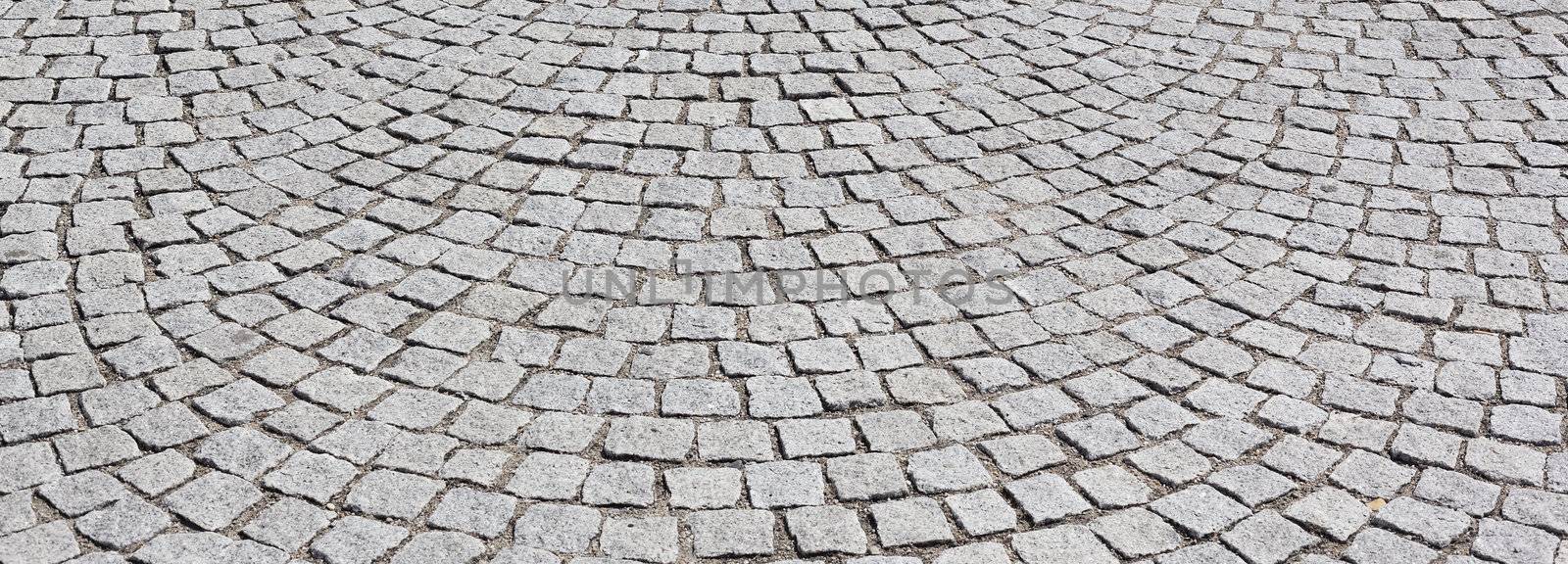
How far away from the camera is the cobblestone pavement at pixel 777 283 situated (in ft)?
12.6

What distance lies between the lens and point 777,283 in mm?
4824

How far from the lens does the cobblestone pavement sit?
12.6ft

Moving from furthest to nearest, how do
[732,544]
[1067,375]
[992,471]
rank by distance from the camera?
[1067,375] → [992,471] → [732,544]

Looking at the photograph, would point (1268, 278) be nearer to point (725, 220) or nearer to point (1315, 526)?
point (1315, 526)

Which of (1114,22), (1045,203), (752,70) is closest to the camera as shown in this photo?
(1045,203)

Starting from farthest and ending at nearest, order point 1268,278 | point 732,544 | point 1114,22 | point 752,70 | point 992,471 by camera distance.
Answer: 1. point 1114,22
2. point 752,70
3. point 1268,278
4. point 992,471
5. point 732,544

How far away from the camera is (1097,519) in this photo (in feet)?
12.6

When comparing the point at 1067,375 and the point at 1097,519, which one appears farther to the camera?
the point at 1067,375

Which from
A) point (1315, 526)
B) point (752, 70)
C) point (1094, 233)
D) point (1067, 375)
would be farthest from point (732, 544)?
point (752, 70)

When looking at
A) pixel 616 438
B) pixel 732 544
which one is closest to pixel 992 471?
pixel 732 544

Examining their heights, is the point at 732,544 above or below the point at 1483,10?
below

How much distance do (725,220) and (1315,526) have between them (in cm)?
230

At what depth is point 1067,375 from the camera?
4.39 metres

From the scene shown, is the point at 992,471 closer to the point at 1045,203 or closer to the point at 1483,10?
the point at 1045,203
